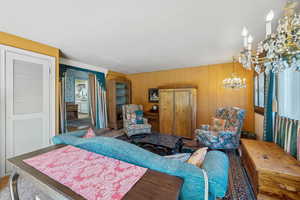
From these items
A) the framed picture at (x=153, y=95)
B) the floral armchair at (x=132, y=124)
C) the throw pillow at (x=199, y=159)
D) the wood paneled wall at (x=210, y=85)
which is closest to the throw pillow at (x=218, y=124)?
the wood paneled wall at (x=210, y=85)

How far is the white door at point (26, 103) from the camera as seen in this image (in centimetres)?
192

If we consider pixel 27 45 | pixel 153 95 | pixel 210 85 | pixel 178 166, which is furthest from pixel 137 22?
pixel 153 95

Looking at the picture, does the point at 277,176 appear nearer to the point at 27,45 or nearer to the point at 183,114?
the point at 183,114

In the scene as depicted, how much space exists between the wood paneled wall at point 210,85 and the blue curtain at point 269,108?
4.61 feet

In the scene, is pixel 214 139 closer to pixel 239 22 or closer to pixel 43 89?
pixel 239 22

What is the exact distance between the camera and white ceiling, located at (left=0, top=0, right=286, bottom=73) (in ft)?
4.34

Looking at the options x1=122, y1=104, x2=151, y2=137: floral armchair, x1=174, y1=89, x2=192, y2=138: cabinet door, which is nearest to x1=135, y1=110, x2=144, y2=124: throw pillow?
x1=122, y1=104, x2=151, y2=137: floral armchair

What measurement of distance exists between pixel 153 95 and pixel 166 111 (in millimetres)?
1077

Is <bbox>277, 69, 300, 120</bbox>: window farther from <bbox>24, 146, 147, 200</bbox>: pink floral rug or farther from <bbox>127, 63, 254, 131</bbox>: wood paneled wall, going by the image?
<bbox>24, 146, 147, 200</bbox>: pink floral rug

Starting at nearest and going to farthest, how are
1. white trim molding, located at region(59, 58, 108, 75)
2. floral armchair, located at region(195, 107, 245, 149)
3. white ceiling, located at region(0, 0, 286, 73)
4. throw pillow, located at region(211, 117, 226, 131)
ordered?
white ceiling, located at region(0, 0, 286, 73), floral armchair, located at region(195, 107, 245, 149), throw pillow, located at region(211, 117, 226, 131), white trim molding, located at region(59, 58, 108, 75)

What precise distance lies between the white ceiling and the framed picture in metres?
2.23

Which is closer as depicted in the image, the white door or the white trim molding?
the white door

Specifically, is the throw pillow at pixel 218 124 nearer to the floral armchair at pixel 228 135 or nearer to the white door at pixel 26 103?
the floral armchair at pixel 228 135

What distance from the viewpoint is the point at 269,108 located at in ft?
6.70
